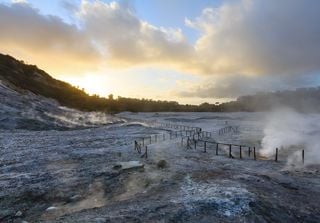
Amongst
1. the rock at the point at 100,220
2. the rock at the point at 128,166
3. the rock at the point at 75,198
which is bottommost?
the rock at the point at 75,198

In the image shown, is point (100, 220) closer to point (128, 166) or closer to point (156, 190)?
point (156, 190)

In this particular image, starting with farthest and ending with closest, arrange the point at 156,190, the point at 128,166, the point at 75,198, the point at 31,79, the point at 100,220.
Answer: the point at 31,79
the point at 128,166
the point at 156,190
the point at 75,198
the point at 100,220

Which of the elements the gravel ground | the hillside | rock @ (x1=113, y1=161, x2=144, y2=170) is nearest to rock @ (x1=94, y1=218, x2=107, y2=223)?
the gravel ground

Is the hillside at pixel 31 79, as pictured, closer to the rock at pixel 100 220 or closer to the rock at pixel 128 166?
the rock at pixel 128 166

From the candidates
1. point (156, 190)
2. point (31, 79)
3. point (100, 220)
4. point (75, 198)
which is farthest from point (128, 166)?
point (31, 79)

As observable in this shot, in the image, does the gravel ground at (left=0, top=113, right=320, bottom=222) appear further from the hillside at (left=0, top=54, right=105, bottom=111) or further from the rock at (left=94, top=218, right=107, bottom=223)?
the hillside at (left=0, top=54, right=105, bottom=111)

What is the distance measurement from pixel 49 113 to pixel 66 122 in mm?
5906

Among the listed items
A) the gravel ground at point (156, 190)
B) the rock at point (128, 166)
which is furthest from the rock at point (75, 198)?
the rock at point (128, 166)

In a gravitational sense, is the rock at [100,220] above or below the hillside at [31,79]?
below

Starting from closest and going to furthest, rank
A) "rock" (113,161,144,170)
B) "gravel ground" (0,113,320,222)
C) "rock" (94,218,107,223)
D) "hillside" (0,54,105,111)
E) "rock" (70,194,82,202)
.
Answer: "rock" (94,218,107,223), "gravel ground" (0,113,320,222), "rock" (70,194,82,202), "rock" (113,161,144,170), "hillside" (0,54,105,111)

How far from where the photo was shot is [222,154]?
121 feet

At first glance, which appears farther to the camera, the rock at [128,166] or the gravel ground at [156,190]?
the rock at [128,166]

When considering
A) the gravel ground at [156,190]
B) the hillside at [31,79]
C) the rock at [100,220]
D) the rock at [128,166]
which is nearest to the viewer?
the rock at [100,220]

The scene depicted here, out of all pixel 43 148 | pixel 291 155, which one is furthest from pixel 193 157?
pixel 43 148
